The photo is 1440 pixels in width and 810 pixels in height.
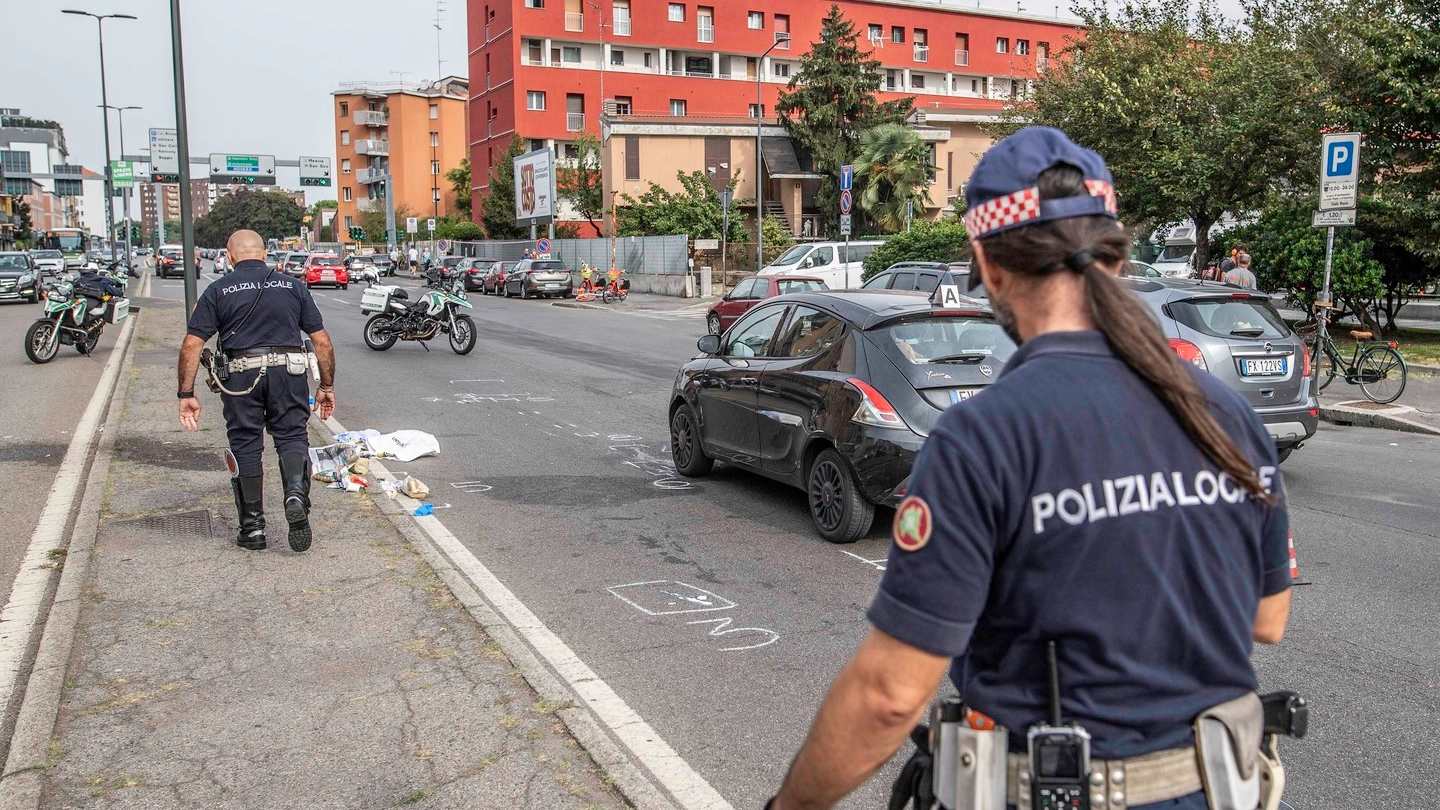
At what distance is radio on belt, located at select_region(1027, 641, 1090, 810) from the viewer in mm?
1713

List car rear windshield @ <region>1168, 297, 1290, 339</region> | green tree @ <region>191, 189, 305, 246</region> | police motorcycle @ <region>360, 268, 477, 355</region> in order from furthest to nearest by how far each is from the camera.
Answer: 1. green tree @ <region>191, 189, 305, 246</region>
2. police motorcycle @ <region>360, 268, 477, 355</region>
3. car rear windshield @ <region>1168, 297, 1290, 339</region>

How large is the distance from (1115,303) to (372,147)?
375 ft

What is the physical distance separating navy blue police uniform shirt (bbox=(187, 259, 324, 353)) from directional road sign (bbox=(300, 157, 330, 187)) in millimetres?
71659

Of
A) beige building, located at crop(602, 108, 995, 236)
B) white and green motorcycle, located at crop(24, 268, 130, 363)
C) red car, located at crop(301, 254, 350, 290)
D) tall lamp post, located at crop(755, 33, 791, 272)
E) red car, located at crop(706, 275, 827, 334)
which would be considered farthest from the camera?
beige building, located at crop(602, 108, 995, 236)

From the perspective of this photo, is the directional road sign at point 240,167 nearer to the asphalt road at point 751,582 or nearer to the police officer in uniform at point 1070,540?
the asphalt road at point 751,582

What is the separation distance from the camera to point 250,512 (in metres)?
7.08

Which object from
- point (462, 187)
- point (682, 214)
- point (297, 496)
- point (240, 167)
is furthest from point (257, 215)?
point (297, 496)

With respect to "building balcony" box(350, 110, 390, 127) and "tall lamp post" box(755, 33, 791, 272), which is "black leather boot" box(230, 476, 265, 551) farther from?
"building balcony" box(350, 110, 390, 127)

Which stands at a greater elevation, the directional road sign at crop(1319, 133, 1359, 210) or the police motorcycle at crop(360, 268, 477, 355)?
→ the directional road sign at crop(1319, 133, 1359, 210)

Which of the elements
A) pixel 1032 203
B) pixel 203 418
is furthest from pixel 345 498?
pixel 1032 203

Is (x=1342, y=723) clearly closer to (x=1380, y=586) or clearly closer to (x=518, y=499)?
(x=1380, y=586)

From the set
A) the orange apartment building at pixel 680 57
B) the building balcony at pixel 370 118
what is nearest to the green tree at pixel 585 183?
the orange apartment building at pixel 680 57

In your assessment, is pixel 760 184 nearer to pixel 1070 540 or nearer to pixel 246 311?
pixel 246 311

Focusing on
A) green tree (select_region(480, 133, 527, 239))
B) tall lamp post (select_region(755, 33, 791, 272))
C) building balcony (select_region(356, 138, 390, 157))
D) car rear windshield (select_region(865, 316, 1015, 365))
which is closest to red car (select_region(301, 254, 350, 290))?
green tree (select_region(480, 133, 527, 239))
